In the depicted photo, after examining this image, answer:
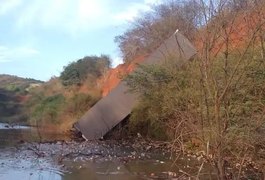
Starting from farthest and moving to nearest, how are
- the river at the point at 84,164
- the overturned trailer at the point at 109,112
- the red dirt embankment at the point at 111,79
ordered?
the red dirt embankment at the point at 111,79, the overturned trailer at the point at 109,112, the river at the point at 84,164

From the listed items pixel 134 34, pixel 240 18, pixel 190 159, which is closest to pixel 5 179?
pixel 190 159

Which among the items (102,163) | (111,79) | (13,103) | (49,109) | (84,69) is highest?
(84,69)

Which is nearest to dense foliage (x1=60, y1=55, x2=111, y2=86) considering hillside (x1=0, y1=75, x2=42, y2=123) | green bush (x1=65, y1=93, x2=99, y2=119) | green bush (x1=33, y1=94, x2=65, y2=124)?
hillside (x1=0, y1=75, x2=42, y2=123)

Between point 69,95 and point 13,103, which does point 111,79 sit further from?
point 13,103

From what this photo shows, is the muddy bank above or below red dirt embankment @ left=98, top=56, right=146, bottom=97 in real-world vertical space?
below

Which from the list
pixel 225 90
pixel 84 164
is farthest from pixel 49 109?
pixel 225 90

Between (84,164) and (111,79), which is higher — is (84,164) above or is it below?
below

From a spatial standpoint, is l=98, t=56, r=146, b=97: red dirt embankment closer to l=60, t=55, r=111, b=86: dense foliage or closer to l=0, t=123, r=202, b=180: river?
l=60, t=55, r=111, b=86: dense foliage

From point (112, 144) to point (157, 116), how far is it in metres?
2.40

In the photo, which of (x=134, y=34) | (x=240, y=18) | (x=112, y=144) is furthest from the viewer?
(x=134, y=34)

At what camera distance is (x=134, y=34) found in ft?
99.9

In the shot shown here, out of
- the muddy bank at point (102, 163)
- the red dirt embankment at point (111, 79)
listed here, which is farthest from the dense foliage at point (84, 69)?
the muddy bank at point (102, 163)

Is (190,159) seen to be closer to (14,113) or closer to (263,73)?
(263,73)

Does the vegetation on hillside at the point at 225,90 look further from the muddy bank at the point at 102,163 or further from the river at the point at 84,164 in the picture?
the river at the point at 84,164
